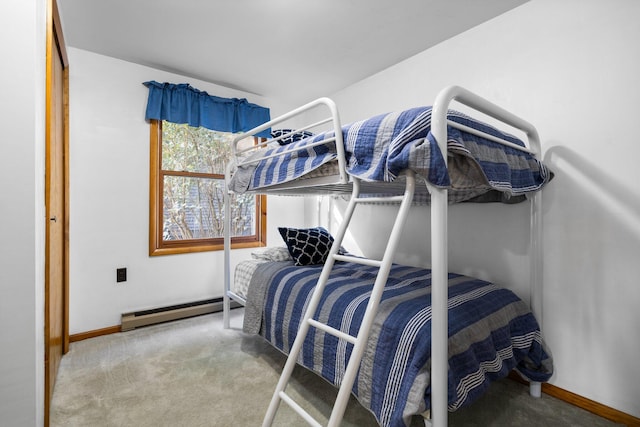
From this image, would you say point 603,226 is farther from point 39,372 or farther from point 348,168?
point 39,372

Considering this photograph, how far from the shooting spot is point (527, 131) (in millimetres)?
1762

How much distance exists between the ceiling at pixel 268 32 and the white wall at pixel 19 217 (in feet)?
3.45

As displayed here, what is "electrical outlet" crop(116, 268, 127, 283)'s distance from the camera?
2.64m

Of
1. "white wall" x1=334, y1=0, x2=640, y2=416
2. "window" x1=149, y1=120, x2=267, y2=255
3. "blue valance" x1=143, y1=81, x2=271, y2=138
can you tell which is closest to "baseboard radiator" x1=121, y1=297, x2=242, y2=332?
"window" x1=149, y1=120, x2=267, y2=255

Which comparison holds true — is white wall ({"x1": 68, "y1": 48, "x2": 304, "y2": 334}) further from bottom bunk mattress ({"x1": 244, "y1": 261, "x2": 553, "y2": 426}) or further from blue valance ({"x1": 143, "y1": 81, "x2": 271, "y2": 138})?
bottom bunk mattress ({"x1": 244, "y1": 261, "x2": 553, "y2": 426})

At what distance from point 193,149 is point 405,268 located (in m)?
2.30

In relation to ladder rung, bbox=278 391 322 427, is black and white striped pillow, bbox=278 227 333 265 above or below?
above

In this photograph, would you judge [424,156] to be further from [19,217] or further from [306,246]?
[306,246]

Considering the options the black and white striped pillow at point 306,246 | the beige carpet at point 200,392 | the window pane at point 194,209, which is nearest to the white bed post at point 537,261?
the beige carpet at point 200,392

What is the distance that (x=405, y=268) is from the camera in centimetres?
223

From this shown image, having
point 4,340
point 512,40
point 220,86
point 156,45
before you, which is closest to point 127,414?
point 4,340

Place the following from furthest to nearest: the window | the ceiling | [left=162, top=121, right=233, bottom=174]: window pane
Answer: [left=162, top=121, right=233, bottom=174]: window pane < the window < the ceiling

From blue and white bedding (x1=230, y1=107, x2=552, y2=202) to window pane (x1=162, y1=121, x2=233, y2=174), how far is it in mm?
1703

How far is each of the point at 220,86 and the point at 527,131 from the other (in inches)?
107
